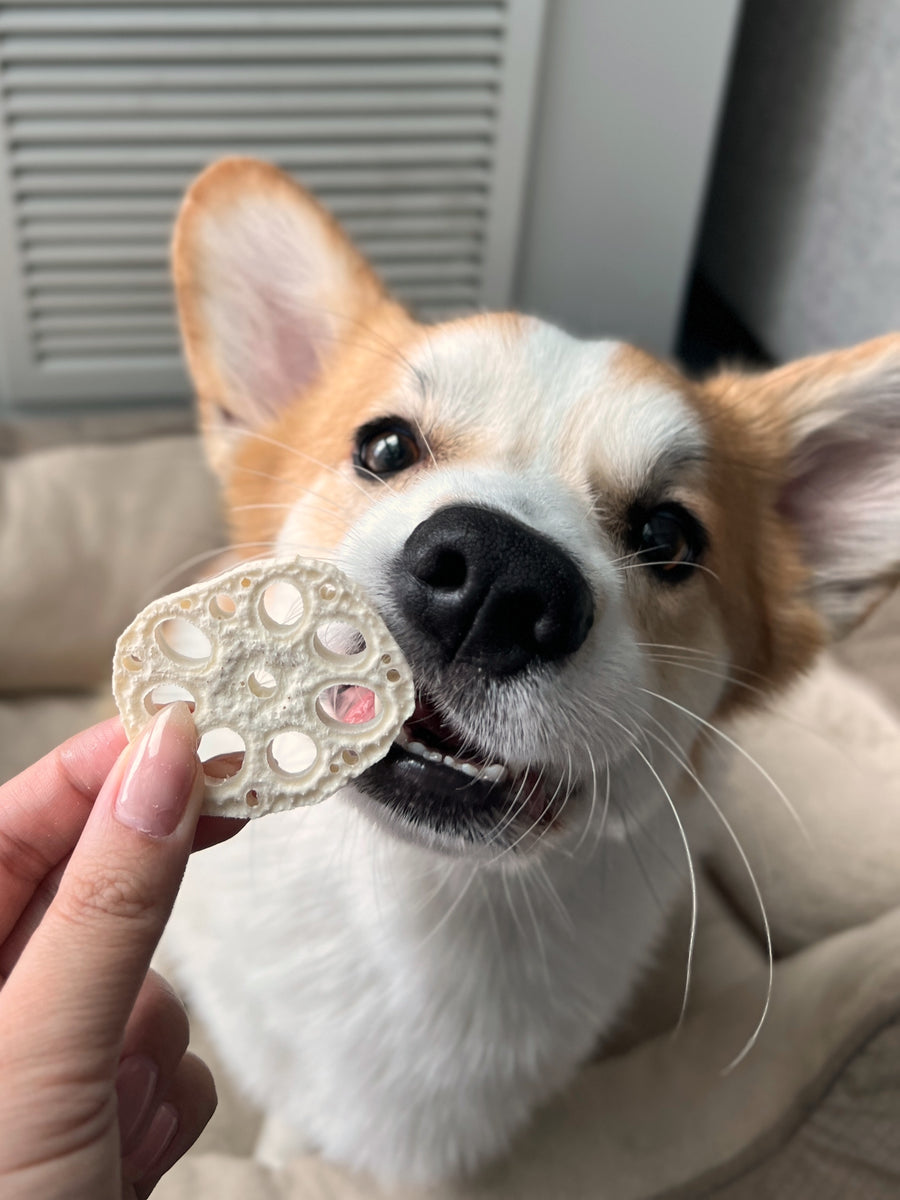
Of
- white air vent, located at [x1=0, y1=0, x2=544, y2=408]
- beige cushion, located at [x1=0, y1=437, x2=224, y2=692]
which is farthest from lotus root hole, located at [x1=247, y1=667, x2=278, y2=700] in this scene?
white air vent, located at [x1=0, y1=0, x2=544, y2=408]

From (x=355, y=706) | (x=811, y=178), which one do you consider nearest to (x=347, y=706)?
(x=355, y=706)

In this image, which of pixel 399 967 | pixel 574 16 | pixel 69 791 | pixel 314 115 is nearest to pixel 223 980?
pixel 399 967

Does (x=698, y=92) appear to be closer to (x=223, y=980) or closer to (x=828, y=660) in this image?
(x=828, y=660)

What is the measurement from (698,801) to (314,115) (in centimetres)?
134

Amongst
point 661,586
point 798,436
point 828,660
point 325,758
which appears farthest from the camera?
point 828,660

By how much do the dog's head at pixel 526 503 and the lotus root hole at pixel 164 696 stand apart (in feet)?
0.44

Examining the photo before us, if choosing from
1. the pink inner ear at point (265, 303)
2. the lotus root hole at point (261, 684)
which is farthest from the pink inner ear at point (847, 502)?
the lotus root hole at point (261, 684)

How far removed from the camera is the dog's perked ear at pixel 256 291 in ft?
3.19

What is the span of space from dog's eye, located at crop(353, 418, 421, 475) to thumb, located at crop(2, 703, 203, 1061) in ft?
1.30

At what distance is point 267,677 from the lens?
2.03 feet

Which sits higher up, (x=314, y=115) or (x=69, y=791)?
(x=314, y=115)

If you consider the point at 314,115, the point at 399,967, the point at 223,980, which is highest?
the point at 314,115

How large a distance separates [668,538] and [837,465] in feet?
0.98

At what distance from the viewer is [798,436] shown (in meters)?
1.02
